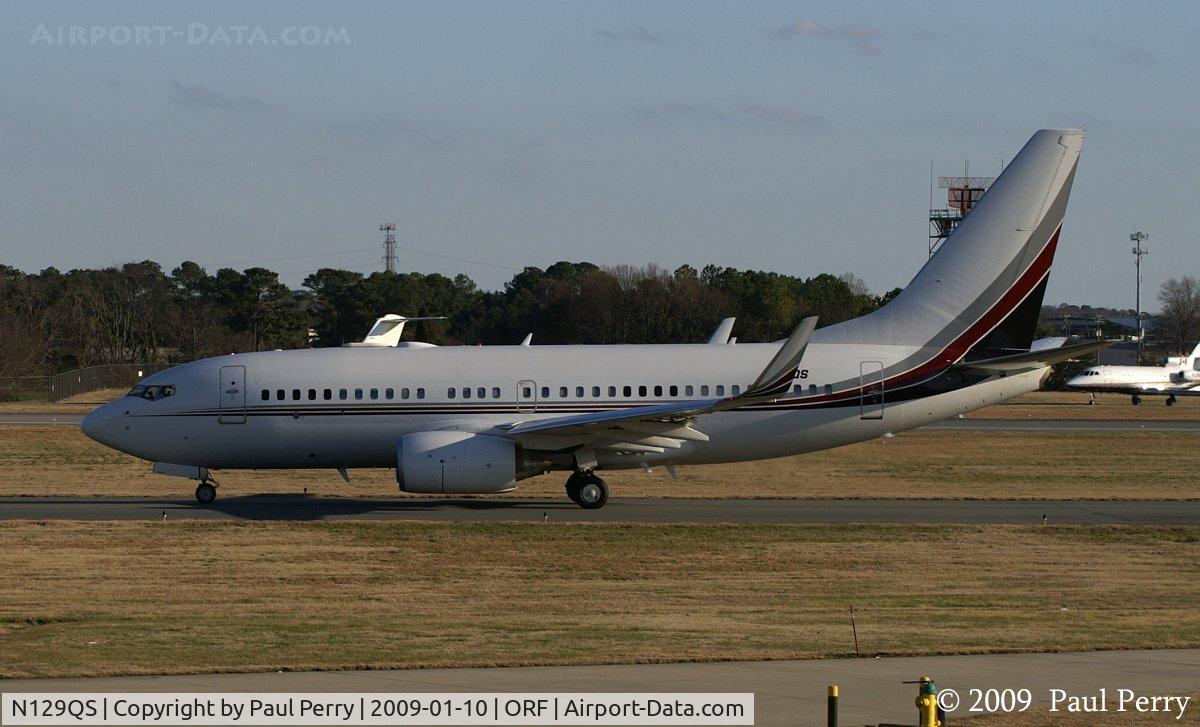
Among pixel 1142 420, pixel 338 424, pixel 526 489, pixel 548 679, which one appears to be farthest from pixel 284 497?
pixel 1142 420

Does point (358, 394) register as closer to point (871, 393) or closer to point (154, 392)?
point (154, 392)

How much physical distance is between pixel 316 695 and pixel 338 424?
1794 cm

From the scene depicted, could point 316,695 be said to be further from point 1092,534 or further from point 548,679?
point 1092,534

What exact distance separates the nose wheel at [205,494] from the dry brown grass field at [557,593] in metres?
3.48

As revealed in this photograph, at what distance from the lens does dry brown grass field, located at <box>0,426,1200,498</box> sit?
34.5 m

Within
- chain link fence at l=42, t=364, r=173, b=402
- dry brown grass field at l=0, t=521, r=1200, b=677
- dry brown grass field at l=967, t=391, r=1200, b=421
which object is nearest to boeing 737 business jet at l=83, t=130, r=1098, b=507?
dry brown grass field at l=0, t=521, r=1200, b=677

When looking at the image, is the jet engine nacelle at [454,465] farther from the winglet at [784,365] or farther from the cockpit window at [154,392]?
the cockpit window at [154,392]

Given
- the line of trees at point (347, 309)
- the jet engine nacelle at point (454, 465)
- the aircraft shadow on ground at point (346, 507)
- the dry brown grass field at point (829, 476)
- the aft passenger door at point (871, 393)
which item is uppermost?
the line of trees at point (347, 309)

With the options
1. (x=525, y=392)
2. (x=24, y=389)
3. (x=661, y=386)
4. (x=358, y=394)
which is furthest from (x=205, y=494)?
(x=24, y=389)

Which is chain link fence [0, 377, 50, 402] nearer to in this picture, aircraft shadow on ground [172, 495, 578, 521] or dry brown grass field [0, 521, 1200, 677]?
aircraft shadow on ground [172, 495, 578, 521]

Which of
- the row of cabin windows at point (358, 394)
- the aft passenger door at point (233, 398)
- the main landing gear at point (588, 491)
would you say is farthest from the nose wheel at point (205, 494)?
the main landing gear at point (588, 491)

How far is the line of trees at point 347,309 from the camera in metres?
94.6

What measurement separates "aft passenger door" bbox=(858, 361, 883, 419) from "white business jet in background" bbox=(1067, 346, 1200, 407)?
62.9 meters

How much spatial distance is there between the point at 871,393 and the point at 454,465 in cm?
948
